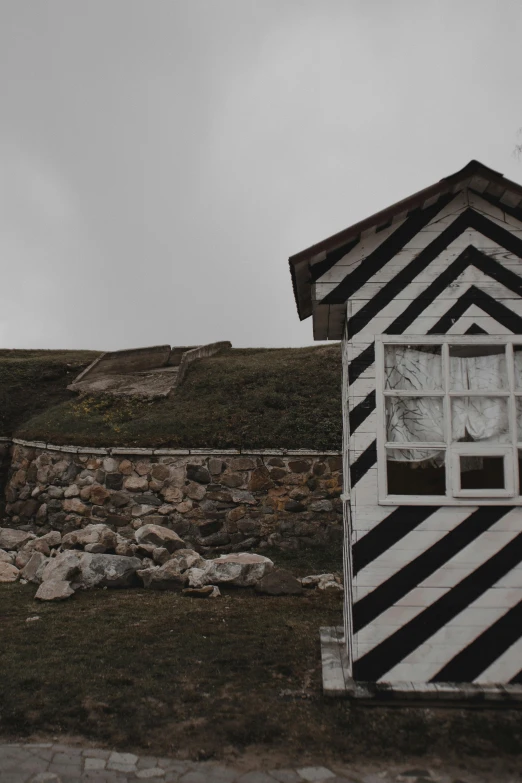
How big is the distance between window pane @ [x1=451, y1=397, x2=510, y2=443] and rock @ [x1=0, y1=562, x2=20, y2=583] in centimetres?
671

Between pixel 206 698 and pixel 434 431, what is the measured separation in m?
2.68

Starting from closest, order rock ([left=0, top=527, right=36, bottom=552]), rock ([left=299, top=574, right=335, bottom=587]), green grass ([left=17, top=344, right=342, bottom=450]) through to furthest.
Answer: rock ([left=299, top=574, right=335, bottom=587]) < rock ([left=0, top=527, right=36, bottom=552]) < green grass ([left=17, top=344, right=342, bottom=450])

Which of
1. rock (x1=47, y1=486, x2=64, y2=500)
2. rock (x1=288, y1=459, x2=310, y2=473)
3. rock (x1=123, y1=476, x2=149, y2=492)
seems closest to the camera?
rock (x1=288, y1=459, x2=310, y2=473)

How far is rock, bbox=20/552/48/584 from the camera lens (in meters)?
8.44

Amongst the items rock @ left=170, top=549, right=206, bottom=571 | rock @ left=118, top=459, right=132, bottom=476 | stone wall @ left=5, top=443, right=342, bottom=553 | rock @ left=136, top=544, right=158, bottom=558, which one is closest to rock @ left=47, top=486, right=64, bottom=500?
stone wall @ left=5, top=443, right=342, bottom=553

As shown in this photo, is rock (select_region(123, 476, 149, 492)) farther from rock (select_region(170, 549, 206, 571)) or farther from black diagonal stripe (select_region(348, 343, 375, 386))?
black diagonal stripe (select_region(348, 343, 375, 386))

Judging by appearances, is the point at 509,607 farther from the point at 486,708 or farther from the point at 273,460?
the point at 273,460

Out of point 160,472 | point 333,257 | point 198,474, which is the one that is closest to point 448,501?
point 333,257

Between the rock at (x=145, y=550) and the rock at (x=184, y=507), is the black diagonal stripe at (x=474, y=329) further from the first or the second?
the rock at (x=184, y=507)

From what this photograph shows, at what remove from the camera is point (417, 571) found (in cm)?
466

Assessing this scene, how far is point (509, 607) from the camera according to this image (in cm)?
459

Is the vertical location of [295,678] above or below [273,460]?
below

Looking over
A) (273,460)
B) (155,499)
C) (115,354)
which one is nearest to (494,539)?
(273,460)

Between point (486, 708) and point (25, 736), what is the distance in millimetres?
3130
